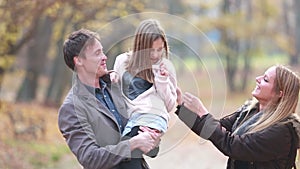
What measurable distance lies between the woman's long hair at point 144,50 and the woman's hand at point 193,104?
34 centimetres

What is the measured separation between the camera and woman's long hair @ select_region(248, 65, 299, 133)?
4016 millimetres

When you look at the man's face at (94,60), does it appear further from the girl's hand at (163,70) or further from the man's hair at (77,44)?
the girl's hand at (163,70)

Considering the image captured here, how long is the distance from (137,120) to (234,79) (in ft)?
81.7

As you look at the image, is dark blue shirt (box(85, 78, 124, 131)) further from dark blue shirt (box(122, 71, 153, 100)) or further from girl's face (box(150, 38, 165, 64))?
girl's face (box(150, 38, 165, 64))

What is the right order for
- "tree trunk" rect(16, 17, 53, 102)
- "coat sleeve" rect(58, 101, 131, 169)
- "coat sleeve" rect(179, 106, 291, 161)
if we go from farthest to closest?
"tree trunk" rect(16, 17, 53, 102), "coat sleeve" rect(179, 106, 291, 161), "coat sleeve" rect(58, 101, 131, 169)

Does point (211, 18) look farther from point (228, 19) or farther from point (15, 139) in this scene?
point (15, 139)

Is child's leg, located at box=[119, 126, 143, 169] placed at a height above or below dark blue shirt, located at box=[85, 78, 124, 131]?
below

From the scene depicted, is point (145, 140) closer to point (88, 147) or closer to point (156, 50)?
point (88, 147)

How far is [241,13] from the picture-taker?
940 inches

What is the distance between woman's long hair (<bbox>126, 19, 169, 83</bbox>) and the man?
0.19m

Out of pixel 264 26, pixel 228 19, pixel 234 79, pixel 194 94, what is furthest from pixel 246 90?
pixel 194 94

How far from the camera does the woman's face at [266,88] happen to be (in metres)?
4.08

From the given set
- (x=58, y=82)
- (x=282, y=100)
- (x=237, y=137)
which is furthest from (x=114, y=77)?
(x=58, y=82)

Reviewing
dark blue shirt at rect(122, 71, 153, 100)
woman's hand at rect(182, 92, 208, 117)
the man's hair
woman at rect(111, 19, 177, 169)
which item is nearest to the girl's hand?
woman at rect(111, 19, 177, 169)
